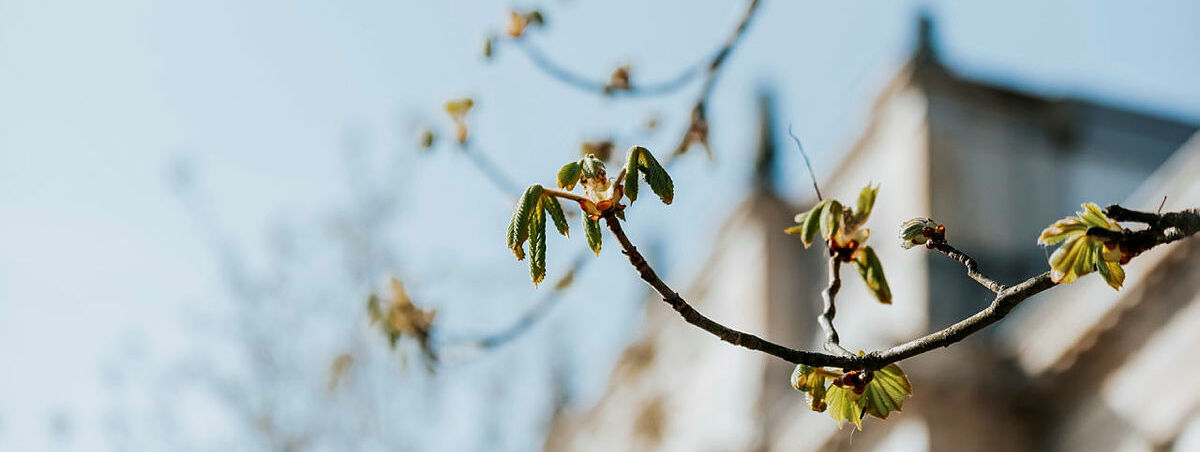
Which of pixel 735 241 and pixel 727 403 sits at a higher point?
pixel 735 241

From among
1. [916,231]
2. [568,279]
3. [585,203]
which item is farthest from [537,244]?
[568,279]

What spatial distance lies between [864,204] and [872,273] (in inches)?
5.1

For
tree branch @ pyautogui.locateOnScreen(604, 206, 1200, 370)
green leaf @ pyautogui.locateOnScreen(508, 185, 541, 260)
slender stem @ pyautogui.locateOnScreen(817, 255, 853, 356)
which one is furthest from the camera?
slender stem @ pyautogui.locateOnScreen(817, 255, 853, 356)

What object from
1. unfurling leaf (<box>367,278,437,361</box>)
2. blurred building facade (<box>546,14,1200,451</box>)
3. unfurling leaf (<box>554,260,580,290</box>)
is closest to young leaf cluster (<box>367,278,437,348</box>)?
unfurling leaf (<box>367,278,437,361</box>)

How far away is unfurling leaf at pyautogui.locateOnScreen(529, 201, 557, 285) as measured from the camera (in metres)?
2.35

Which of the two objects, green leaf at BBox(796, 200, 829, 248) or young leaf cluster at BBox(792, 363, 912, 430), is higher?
green leaf at BBox(796, 200, 829, 248)

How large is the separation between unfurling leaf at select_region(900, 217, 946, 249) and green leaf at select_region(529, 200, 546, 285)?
0.64 metres

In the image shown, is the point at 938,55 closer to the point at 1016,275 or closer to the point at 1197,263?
the point at 1016,275

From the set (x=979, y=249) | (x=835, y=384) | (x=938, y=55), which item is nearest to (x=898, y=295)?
(x=979, y=249)

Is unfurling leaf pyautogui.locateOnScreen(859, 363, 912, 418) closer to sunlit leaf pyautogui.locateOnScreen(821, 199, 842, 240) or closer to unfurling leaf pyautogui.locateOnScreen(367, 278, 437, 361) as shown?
sunlit leaf pyautogui.locateOnScreen(821, 199, 842, 240)

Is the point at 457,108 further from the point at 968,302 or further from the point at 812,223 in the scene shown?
the point at 968,302

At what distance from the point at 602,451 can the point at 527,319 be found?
689 inches

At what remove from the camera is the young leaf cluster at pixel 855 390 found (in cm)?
251

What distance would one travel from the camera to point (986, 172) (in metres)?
14.4
